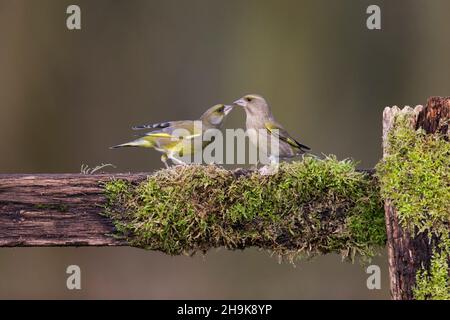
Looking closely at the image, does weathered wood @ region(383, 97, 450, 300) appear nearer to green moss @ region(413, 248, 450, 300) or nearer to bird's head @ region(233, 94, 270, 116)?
green moss @ region(413, 248, 450, 300)

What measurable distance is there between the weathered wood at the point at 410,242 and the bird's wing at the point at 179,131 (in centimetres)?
100

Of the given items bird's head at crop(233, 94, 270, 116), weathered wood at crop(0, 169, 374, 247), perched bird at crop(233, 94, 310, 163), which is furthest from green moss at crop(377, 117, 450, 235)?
bird's head at crop(233, 94, 270, 116)

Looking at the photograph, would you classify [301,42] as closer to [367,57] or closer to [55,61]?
[367,57]

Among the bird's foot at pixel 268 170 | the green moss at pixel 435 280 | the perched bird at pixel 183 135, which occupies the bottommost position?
the green moss at pixel 435 280

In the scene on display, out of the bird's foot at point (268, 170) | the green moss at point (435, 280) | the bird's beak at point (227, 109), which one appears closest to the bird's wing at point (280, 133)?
the bird's beak at point (227, 109)

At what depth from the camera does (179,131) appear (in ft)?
9.12

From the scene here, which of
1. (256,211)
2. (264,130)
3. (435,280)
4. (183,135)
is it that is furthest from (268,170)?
(264,130)

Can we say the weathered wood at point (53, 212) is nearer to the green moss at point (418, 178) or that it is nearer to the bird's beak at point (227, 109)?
the green moss at point (418, 178)

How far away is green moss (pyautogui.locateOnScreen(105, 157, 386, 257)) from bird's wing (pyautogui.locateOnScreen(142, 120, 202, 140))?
0.73 m

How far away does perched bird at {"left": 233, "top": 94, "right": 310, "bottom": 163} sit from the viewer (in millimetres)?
2920

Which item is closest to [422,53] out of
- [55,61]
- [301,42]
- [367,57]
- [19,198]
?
[367,57]

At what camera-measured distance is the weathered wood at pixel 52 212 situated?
2.03 m

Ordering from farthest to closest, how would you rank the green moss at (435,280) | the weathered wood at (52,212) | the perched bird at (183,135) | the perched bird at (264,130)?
the perched bird at (264,130)
the perched bird at (183,135)
the weathered wood at (52,212)
the green moss at (435,280)

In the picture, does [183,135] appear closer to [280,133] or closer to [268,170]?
[280,133]
